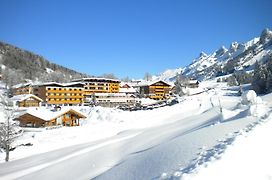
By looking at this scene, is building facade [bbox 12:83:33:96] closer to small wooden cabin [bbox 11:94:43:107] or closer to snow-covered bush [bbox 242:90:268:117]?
small wooden cabin [bbox 11:94:43:107]

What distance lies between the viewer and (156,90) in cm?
13112

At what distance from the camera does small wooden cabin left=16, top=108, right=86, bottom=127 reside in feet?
221

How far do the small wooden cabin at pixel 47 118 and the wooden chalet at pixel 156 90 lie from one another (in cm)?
6108

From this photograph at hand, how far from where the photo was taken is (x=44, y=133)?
58438 millimetres

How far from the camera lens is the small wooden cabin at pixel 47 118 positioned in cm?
6731

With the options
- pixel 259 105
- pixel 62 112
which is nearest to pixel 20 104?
pixel 62 112

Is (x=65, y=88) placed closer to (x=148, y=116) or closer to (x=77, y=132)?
(x=148, y=116)

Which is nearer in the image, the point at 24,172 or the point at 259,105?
the point at 259,105

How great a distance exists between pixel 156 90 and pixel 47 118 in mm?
69601

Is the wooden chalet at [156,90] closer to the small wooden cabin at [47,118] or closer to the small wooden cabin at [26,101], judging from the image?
the small wooden cabin at [26,101]

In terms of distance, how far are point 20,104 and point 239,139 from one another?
310ft

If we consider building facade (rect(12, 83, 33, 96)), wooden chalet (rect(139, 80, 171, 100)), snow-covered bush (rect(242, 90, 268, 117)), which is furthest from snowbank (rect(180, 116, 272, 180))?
building facade (rect(12, 83, 33, 96))

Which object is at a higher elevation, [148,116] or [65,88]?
[65,88]

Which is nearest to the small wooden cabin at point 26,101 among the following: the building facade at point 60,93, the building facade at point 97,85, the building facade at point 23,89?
the building facade at point 60,93
